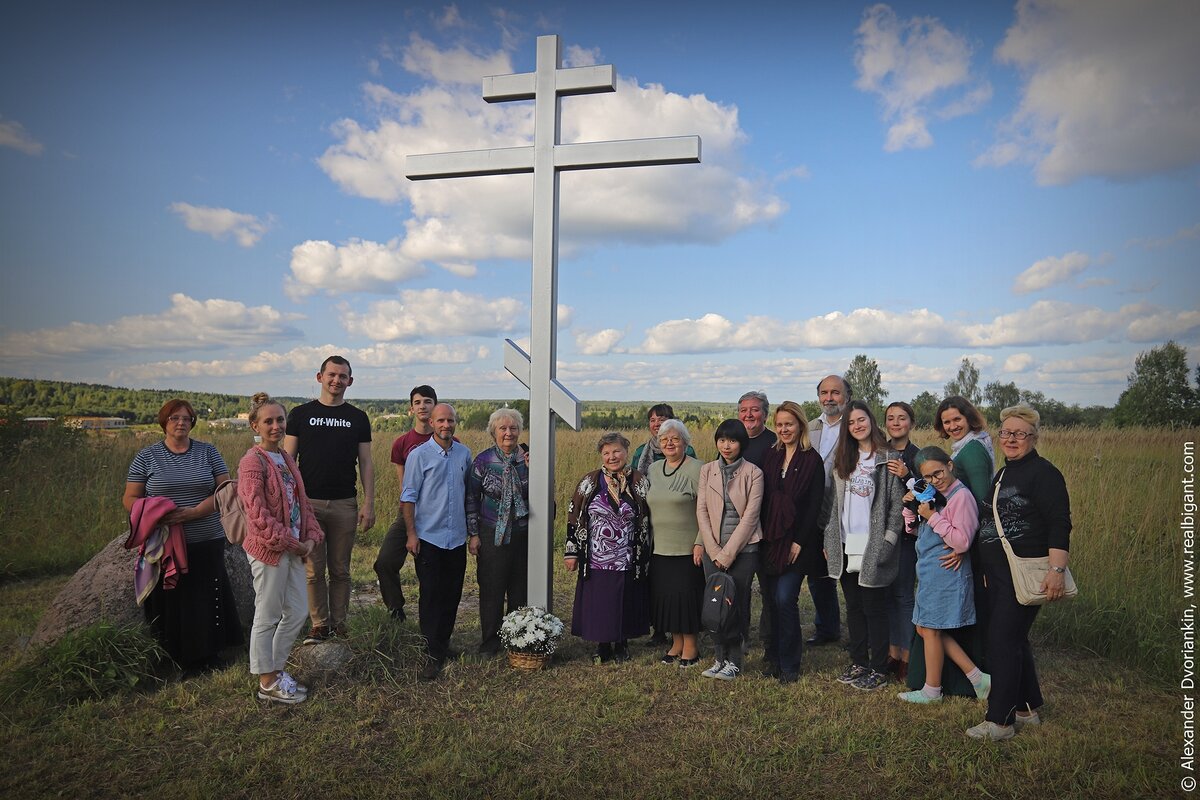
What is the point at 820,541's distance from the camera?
5.41m

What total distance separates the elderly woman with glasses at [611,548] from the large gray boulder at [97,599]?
121 inches

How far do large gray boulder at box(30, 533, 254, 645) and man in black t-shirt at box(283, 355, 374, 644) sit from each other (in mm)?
1238

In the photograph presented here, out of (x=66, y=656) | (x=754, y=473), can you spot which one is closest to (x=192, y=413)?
(x=66, y=656)

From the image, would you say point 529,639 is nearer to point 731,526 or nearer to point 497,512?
point 497,512

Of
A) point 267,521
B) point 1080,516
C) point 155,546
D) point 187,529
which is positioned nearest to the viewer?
point 267,521

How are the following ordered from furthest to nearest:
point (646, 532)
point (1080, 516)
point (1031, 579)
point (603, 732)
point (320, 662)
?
point (1080, 516) → point (646, 532) → point (320, 662) → point (603, 732) → point (1031, 579)

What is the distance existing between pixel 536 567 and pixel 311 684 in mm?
1627

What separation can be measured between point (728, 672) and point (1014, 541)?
2006mm

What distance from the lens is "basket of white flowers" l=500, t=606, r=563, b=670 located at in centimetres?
525

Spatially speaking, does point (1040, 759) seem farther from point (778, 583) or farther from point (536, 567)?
point (536, 567)

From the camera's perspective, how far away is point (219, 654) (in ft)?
17.8

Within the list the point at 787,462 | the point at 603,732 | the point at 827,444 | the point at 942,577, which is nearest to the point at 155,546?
the point at 603,732

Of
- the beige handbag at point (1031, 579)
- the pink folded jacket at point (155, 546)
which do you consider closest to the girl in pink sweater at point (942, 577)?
the beige handbag at point (1031, 579)

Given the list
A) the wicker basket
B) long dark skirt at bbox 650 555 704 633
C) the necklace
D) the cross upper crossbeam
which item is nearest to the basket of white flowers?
the wicker basket
